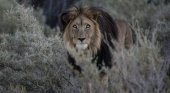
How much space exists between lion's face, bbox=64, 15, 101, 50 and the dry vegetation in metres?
0.44

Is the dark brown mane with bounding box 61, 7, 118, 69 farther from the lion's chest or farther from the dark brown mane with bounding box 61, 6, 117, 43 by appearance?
the lion's chest

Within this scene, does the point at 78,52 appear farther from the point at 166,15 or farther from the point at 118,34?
the point at 166,15

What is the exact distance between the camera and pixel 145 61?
6.61 m

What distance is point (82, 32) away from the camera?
24.9 feet

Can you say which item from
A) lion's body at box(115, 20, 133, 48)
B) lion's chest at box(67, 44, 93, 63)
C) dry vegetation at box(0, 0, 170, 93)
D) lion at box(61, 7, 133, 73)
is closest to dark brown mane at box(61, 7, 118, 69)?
lion at box(61, 7, 133, 73)

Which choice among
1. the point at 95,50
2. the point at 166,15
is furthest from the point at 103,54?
the point at 166,15

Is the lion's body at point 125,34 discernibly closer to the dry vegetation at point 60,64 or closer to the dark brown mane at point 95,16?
the dry vegetation at point 60,64

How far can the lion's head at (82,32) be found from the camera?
24.9 feet

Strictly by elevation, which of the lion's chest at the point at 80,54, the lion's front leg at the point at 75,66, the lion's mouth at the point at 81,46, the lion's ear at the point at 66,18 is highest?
the lion's ear at the point at 66,18

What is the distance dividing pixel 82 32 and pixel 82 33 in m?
0.01

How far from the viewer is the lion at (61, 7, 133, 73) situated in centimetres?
760

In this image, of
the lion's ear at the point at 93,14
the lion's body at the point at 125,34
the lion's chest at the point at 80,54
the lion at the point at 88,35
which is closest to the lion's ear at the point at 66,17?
the lion at the point at 88,35

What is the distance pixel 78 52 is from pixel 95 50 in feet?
1.39

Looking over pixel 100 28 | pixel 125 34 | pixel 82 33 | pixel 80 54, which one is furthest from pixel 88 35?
pixel 125 34
